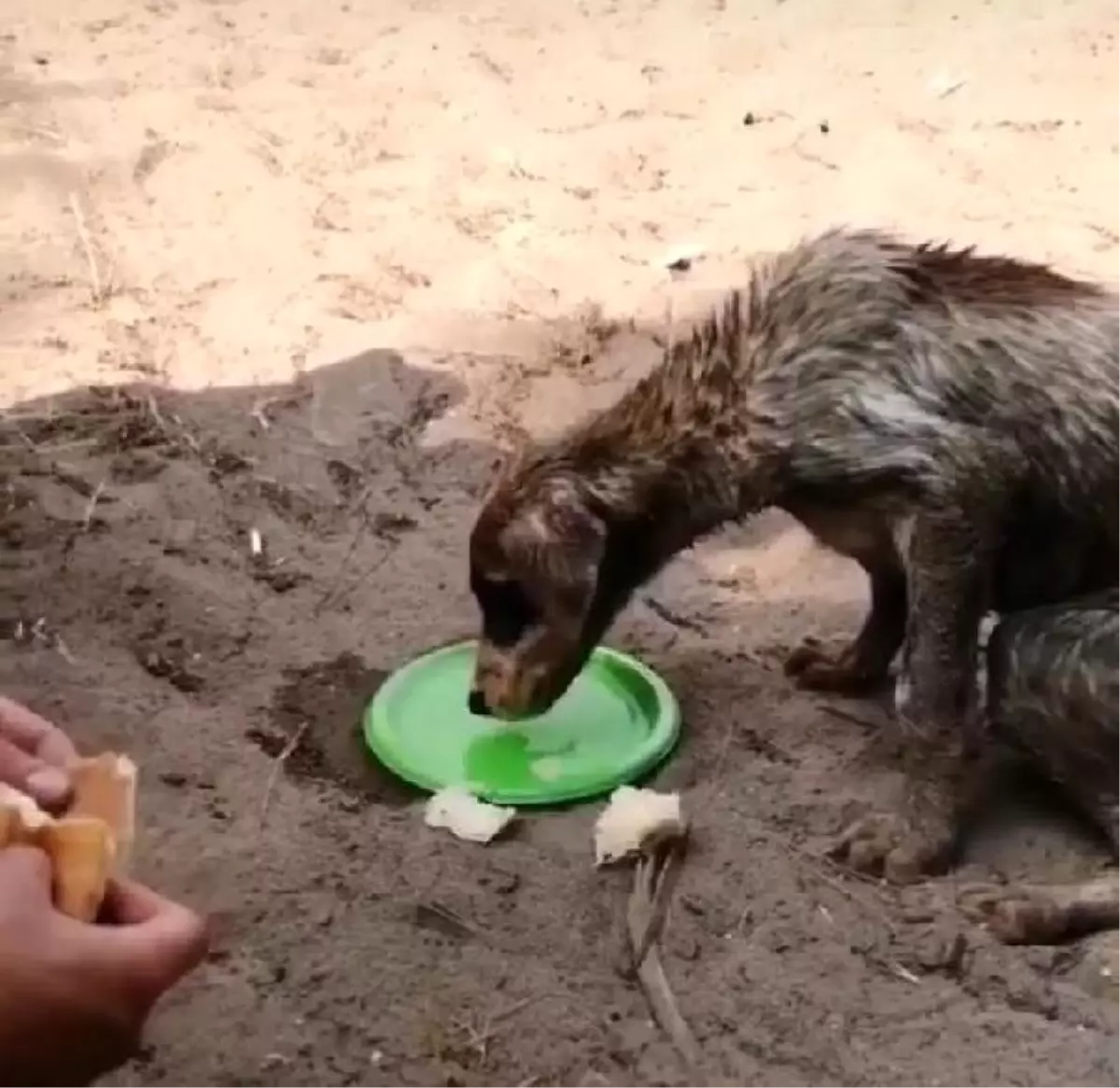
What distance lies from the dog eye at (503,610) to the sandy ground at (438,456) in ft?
1.09

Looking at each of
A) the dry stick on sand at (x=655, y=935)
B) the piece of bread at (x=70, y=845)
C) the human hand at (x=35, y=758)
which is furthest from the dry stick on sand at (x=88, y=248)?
the piece of bread at (x=70, y=845)

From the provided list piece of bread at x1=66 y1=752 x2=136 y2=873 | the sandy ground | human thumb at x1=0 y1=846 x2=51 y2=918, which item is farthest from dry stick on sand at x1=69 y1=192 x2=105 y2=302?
human thumb at x1=0 y1=846 x2=51 y2=918

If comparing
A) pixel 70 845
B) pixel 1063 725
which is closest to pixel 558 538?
pixel 1063 725

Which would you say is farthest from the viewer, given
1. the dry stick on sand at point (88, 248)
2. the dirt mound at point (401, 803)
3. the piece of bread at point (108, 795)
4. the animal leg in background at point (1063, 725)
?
the dry stick on sand at point (88, 248)

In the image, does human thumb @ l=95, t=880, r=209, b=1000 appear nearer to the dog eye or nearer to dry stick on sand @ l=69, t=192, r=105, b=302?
the dog eye

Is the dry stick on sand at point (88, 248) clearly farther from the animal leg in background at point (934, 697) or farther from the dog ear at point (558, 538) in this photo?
the animal leg in background at point (934, 697)

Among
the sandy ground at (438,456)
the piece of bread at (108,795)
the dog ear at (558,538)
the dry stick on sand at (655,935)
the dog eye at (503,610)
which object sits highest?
the piece of bread at (108,795)

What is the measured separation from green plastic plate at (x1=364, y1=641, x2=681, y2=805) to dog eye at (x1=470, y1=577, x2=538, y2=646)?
22cm

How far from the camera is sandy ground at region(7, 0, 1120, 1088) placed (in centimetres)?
302

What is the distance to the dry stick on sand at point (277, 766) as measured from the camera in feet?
11.2

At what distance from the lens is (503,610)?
3.46 metres

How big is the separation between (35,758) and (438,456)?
2.28 meters

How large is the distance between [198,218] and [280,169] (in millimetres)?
399

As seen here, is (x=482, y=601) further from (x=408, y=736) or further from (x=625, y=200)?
(x=625, y=200)
